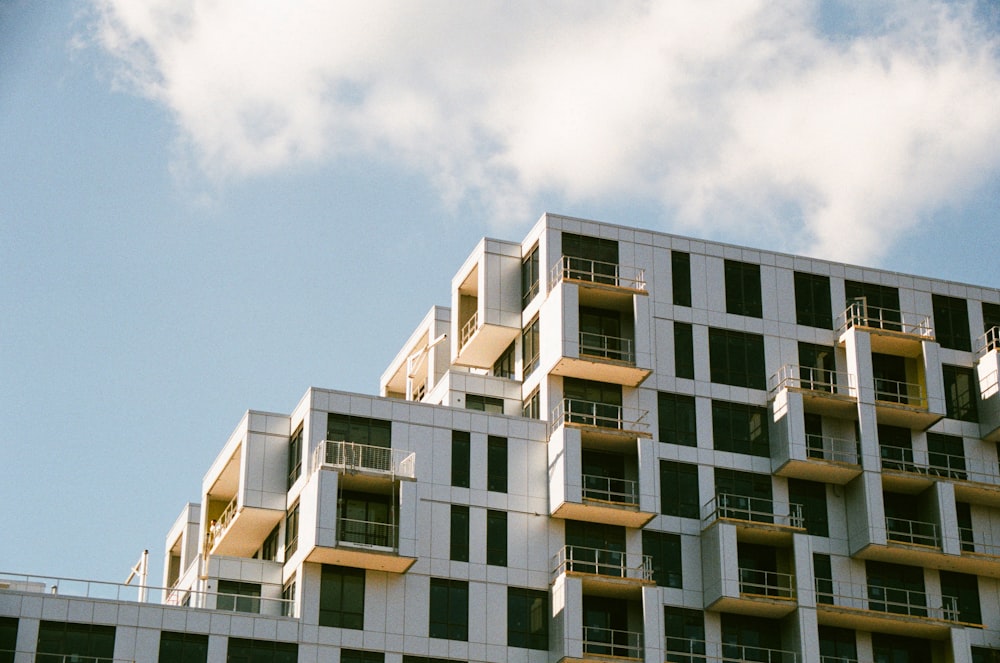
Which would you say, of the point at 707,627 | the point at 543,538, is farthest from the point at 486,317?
the point at 707,627

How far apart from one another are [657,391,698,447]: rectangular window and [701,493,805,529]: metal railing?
3509 mm

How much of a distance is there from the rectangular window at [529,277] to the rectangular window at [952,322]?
24.0m

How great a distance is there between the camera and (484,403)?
323 feet

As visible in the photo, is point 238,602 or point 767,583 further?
point 767,583

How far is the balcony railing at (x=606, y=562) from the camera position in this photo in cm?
9169

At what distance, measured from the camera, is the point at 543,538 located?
3629 inches

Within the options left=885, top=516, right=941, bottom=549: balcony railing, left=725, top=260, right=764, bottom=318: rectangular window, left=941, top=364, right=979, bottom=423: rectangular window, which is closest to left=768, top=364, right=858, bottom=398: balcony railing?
left=725, top=260, right=764, bottom=318: rectangular window

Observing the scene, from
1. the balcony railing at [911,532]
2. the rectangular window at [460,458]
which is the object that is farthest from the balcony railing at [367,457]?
the balcony railing at [911,532]

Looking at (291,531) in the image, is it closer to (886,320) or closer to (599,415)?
(599,415)

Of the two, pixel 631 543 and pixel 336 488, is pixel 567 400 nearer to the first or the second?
A: pixel 631 543

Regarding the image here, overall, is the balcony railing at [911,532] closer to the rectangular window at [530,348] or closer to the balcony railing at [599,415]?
the balcony railing at [599,415]

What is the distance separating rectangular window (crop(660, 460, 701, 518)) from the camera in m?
94.6

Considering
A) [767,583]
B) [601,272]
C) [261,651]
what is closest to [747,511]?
[767,583]

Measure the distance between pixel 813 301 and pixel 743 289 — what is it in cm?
439
